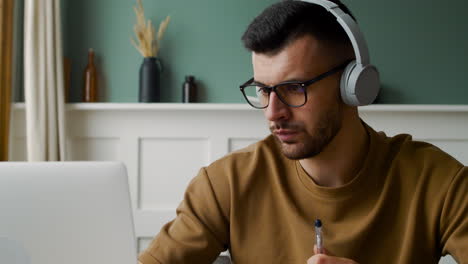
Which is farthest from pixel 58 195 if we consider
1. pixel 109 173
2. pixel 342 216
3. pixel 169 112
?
pixel 169 112

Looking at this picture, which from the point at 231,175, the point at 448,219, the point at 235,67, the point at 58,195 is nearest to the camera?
the point at 58,195

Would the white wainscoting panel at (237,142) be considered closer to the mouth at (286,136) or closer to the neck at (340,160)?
the neck at (340,160)

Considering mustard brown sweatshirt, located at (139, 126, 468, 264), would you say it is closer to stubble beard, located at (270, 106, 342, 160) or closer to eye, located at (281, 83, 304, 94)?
stubble beard, located at (270, 106, 342, 160)

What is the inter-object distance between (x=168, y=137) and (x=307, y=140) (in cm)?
184

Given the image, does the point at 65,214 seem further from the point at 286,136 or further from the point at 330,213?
the point at 330,213

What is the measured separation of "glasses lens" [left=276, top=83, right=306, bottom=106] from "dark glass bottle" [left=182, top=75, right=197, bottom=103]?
70.7 inches

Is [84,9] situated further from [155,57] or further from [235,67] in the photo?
[235,67]

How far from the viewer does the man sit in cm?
119

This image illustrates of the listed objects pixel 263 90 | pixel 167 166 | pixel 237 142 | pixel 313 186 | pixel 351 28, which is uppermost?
pixel 351 28

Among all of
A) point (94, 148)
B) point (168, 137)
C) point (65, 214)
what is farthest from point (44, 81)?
point (65, 214)

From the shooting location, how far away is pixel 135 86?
3023 mm

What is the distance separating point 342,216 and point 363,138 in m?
0.21

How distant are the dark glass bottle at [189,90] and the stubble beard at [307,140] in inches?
70.5

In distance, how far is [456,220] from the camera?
3.87 feet
